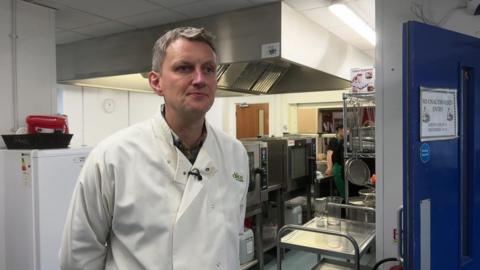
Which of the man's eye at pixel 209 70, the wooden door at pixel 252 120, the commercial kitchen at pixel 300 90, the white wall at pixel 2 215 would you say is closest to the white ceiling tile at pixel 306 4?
the commercial kitchen at pixel 300 90

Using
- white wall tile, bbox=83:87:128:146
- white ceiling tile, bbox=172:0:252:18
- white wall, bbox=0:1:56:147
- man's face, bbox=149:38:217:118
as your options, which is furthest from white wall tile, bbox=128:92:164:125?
man's face, bbox=149:38:217:118

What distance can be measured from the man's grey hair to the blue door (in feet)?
2.50

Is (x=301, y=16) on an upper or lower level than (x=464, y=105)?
upper

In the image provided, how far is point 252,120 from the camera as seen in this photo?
22.7 feet

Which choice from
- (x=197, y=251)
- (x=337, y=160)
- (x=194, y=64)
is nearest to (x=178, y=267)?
(x=197, y=251)

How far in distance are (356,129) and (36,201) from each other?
7.34 ft

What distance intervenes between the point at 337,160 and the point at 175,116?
3.79 meters

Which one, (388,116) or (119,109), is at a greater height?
(119,109)

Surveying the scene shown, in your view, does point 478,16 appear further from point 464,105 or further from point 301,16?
point 301,16

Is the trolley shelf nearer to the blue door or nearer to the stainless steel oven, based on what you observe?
the stainless steel oven

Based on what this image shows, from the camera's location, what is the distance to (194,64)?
42.7 inches

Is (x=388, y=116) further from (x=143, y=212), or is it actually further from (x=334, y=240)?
(x=143, y=212)

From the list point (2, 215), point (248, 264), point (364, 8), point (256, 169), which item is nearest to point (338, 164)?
point (256, 169)

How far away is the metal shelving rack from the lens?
2516mm
